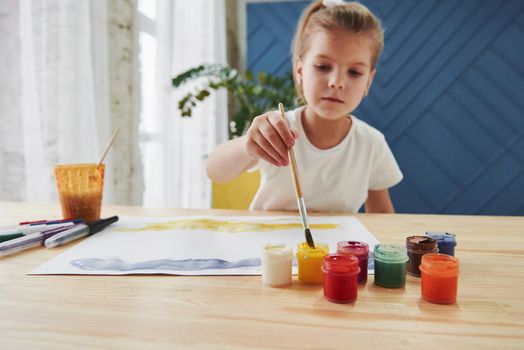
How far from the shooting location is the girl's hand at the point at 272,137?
0.70 m

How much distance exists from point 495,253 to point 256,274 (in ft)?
1.28

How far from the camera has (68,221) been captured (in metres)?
0.78

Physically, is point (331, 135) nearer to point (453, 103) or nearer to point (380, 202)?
point (380, 202)

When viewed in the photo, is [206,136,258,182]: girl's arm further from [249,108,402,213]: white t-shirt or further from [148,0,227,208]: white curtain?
Result: [148,0,227,208]: white curtain

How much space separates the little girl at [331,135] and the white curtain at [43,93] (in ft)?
1.84

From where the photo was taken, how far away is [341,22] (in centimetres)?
110

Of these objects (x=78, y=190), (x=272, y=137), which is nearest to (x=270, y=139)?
(x=272, y=137)

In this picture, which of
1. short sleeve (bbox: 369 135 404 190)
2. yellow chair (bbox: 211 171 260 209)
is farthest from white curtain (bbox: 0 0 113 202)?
short sleeve (bbox: 369 135 404 190)

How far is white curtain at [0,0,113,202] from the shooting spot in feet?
4.21

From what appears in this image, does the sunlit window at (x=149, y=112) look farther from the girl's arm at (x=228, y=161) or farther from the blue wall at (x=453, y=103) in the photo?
the blue wall at (x=453, y=103)

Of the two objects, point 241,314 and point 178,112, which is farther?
point 178,112

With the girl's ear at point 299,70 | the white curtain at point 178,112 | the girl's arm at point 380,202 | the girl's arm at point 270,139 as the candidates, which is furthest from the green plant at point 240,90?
the girl's arm at point 270,139

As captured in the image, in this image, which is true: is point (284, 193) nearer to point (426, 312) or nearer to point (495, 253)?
point (495, 253)

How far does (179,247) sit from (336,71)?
636mm
